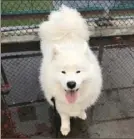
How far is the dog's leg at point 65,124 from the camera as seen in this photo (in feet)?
11.5

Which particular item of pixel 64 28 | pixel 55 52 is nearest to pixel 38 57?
pixel 64 28

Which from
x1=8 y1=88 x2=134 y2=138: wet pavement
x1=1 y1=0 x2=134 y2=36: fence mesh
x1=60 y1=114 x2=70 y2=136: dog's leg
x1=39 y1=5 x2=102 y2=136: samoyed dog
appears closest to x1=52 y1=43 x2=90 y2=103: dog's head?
x1=39 y1=5 x2=102 y2=136: samoyed dog

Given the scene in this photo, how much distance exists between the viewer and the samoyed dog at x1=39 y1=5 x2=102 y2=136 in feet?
9.98

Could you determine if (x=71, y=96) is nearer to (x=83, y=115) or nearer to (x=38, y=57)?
(x=83, y=115)

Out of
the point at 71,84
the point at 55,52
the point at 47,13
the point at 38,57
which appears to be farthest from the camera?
the point at 47,13

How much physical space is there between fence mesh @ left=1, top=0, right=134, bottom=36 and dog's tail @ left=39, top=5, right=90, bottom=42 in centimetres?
75

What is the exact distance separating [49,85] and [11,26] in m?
1.65

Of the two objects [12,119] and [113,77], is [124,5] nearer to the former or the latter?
[113,77]

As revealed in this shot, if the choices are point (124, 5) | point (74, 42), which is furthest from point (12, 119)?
point (124, 5)

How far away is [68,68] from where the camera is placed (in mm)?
3029

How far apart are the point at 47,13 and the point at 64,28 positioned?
1.40m

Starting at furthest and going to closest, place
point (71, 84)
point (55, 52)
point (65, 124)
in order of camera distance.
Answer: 1. point (65, 124)
2. point (55, 52)
3. point (71, 84)

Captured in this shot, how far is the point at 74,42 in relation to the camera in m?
3.55

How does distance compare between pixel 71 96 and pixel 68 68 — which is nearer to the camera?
pixel 68 68
